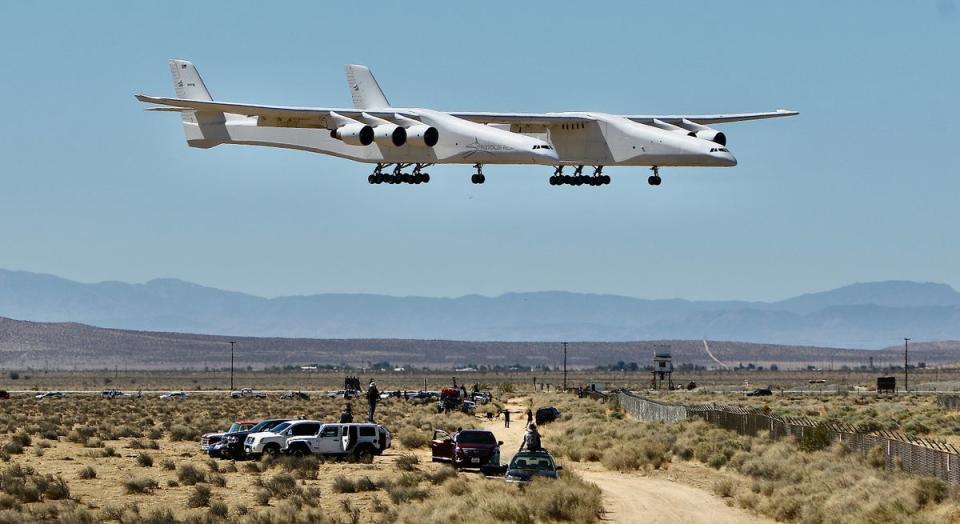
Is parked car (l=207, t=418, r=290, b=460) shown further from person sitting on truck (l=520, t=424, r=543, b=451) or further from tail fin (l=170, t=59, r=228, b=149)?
tail fin (l=170, t=59, r=228, b=149)

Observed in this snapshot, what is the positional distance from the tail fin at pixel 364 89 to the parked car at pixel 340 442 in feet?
80.1

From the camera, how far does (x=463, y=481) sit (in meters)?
41.3

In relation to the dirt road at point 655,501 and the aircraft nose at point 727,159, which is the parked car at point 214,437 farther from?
the aircraft nose at point 727,159

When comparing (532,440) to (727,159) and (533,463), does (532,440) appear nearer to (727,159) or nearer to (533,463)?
(533,463)

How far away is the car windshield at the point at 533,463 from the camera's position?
40.0 m

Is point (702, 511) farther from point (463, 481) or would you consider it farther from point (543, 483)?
point (463, 481)

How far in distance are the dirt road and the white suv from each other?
930cm

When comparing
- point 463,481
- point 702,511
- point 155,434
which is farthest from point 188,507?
point 155,434

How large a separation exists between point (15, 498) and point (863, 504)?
67.9 feet

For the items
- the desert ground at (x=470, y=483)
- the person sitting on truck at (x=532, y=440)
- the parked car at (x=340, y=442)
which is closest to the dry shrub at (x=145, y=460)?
the desert ground at (x=470, y=483)

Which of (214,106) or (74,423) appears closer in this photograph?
(214,106)

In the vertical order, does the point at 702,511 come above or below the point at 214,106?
below

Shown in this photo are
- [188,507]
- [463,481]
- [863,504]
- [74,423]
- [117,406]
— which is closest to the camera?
[863,504]

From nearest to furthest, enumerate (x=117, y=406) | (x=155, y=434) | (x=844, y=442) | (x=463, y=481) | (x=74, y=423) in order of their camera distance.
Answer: (x=463, y=481), (x=844, y=442), (x=155, y=434), (x=74, y=423), (x=117, y=406)
